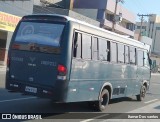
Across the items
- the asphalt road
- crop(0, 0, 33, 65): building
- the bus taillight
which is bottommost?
the asphalt road

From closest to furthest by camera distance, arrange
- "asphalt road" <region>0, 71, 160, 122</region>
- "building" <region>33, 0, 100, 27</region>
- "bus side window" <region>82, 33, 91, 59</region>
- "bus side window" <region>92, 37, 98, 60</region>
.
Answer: "bus side window" <region>82, 33, 91, 59</region>, "asphalt road" <region>0, 71, 160, 122</region>, "bus side window" <region>92, 37, 98, 60</region>, "building" <region>33, 0, 100, 27</region>

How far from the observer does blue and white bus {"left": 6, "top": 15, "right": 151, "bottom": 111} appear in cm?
981

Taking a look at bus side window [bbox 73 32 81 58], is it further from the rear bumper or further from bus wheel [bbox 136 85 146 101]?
bus wheel [bbox 136 85 146 101]

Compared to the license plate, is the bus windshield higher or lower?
higher

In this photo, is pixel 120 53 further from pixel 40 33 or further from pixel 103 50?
pixel 40 33

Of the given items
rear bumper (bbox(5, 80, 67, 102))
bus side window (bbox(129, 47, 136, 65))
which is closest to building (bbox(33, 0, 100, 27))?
bus side window (bbox(129, 47, 136, 65))

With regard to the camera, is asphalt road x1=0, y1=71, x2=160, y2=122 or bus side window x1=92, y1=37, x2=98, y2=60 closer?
asphalt road x1=0, y1=71, x2=160, y2=122

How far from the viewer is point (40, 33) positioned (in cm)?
1033

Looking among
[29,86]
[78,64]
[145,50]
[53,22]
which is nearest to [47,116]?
[29,86]

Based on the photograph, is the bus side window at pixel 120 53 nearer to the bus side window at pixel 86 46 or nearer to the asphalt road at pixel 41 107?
the asphalt road at pixel 41 107

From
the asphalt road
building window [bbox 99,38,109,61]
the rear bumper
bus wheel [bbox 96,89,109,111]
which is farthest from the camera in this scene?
bus wheel [bbox 96,89,109,111]

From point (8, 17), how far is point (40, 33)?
20.0 meters

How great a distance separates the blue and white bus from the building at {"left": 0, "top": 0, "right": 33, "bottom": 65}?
18431 millimetres

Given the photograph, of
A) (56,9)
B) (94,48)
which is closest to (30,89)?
(94,48)
